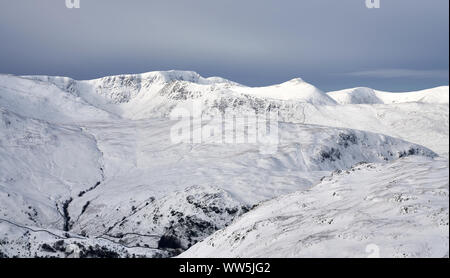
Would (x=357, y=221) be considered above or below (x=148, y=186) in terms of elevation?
above

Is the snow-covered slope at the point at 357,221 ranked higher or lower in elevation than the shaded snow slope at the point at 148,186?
higher

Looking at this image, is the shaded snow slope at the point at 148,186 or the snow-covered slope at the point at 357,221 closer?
the snow-covered slope at the point at 357,221

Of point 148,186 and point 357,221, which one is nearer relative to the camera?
point 357,221

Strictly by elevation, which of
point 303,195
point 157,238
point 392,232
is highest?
point 392,232

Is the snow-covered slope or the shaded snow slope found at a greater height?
the snow-covered slope
